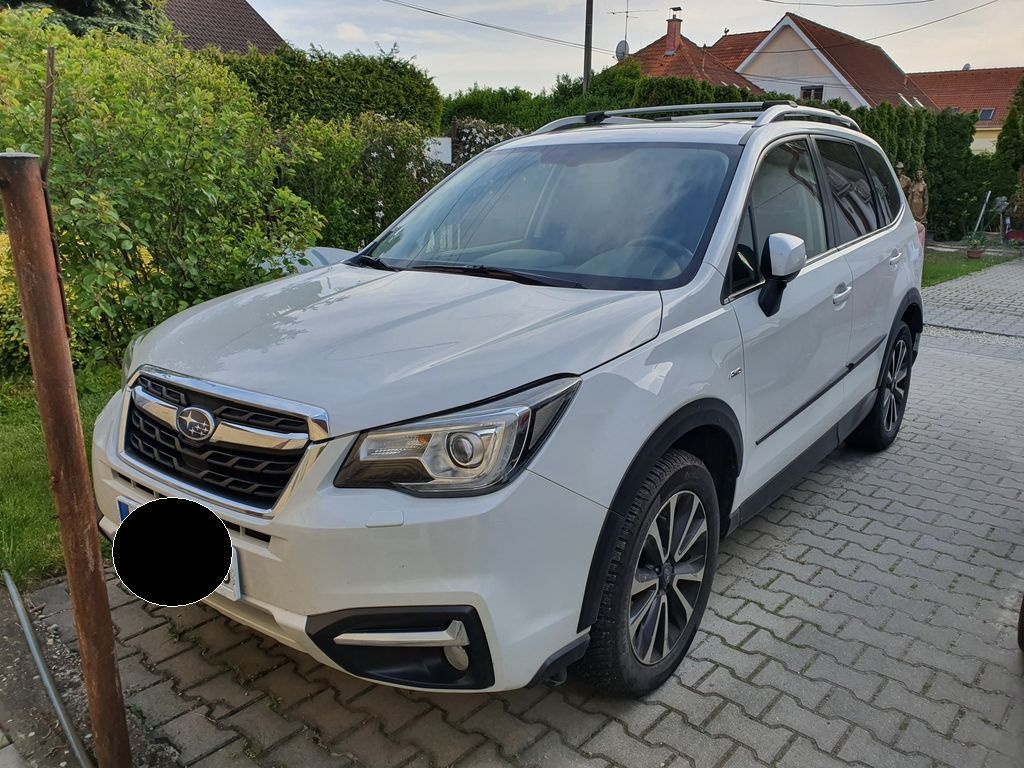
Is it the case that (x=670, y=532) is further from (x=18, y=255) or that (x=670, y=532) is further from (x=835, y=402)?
(x=18, y=255)

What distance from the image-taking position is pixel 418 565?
1916 mm

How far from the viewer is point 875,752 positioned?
242 cm

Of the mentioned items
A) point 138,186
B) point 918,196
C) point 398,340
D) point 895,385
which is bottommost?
point 895,385

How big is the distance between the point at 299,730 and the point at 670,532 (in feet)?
4.36

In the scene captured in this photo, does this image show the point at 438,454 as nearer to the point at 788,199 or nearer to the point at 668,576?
the point at 668,576

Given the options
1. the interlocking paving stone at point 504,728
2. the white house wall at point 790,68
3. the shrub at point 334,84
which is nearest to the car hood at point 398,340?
the interlocking paving stone at point 504,728

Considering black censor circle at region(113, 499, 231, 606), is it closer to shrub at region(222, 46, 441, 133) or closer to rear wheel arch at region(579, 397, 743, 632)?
rear wheel arch at region(579, 397, 743, 632)

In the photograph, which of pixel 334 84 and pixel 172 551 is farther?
pixel 334 84

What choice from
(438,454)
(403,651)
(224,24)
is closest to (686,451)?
(438,454)

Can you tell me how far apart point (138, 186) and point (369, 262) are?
1.24 meters

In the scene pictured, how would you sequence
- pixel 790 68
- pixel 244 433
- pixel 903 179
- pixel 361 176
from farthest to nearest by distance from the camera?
pixel 790 68 → pixel 903 179 → pixel 361 176 → pixel 244 433

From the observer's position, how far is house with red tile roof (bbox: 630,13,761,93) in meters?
32.4

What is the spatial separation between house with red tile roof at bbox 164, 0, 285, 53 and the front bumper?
25251 mm

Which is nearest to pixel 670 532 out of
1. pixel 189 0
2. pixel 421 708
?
pixel 421 708
